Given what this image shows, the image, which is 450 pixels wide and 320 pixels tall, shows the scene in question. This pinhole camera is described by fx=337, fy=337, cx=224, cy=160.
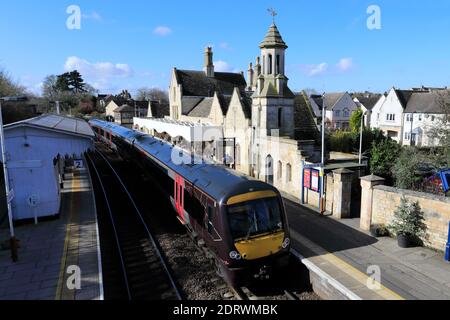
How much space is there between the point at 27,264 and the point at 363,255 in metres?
11.1

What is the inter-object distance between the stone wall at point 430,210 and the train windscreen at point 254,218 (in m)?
5.52

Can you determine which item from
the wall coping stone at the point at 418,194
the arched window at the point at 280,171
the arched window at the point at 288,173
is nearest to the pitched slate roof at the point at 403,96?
the arched window at the point at 280,171

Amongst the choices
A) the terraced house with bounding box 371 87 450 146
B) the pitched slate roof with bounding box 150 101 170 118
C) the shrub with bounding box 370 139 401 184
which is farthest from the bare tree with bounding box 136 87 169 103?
the shrub with bounding box 370 139 401 184

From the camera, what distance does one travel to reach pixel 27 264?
11047 mm

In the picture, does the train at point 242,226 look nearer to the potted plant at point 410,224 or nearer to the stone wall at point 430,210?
the potted plant at point 410,224

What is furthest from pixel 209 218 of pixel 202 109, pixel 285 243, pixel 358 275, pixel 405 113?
pixel 405 113

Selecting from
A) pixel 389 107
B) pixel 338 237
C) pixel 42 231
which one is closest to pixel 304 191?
pixel 338 237

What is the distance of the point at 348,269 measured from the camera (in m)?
10.1

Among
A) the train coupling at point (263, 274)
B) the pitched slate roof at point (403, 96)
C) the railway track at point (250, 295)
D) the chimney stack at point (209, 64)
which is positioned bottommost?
the railway track at point (250, 295)

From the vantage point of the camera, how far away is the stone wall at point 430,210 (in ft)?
36.7

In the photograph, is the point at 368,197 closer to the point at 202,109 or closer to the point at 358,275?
the point at 358,275

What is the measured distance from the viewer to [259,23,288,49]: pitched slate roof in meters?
22.2

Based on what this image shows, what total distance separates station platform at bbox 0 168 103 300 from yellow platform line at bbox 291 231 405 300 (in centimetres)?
692

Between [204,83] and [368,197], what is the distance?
121 feet
